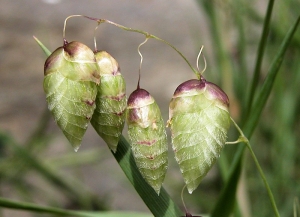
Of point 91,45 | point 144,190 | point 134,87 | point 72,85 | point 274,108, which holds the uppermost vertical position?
point 72,85

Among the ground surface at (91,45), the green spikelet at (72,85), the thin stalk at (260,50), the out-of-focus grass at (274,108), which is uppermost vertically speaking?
the green spikelet at (72,85)

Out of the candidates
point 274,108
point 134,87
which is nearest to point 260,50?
point 274,108

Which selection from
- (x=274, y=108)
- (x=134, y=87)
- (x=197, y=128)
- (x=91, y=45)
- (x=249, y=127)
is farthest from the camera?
(x=91, y=45)

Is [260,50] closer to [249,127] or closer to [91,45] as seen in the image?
[249,127]

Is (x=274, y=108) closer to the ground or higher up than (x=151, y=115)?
closer to the ground

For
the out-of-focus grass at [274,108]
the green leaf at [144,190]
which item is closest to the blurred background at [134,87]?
the out-of-focus grass at [274,108]

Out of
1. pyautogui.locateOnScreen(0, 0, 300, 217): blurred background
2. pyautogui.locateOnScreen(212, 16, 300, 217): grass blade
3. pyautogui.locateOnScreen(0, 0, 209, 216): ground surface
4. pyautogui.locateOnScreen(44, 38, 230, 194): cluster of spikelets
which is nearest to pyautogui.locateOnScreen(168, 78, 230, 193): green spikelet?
pyautogui.locateOnScreen(44, 38, 230, 194): cluster of spikelets

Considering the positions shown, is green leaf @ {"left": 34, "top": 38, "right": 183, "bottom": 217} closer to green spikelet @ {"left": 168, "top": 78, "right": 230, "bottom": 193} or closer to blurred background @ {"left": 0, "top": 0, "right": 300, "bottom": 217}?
green spikelet @ {"left": 168, "top": 78, "right": 230, "bottom": 193}

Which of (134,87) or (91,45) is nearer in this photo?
(134,87)

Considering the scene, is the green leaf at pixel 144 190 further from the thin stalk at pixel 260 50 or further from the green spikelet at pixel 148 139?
the thin stalk at pixel 260 50

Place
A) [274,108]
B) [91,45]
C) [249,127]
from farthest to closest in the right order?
[91,45]
[274,108]
[249,127]
